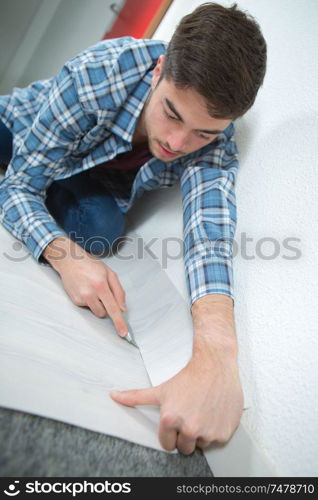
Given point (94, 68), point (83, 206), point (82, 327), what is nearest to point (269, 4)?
point (94, 68)

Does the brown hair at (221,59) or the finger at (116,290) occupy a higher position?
the brown hair at (221,59)

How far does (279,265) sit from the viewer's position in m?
0.63

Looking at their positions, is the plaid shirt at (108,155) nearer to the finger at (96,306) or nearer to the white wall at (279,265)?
the white wall at (279,265)

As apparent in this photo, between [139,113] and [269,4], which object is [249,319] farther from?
[269,4]

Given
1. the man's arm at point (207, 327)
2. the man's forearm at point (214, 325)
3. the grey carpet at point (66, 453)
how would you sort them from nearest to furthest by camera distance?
the grey carpet at point (66, 453)
the man's arm at point (207, 327)
the man's forearm at point (214, 325)

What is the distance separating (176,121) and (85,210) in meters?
0.40

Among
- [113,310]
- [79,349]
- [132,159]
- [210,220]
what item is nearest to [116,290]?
[113,310]

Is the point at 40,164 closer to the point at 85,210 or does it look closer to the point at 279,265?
the point at 85,210

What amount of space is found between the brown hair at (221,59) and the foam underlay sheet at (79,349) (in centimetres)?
44

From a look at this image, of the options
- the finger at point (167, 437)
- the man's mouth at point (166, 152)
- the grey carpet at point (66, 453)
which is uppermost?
the man's mouth at point (166, 152)

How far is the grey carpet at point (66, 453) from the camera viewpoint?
363 mm

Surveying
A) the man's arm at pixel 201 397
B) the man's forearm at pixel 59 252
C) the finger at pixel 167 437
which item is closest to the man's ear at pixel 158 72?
the man's forearm at pixel 59 252

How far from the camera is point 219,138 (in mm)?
798

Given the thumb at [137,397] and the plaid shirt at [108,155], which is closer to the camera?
the thumb at [137,397]
